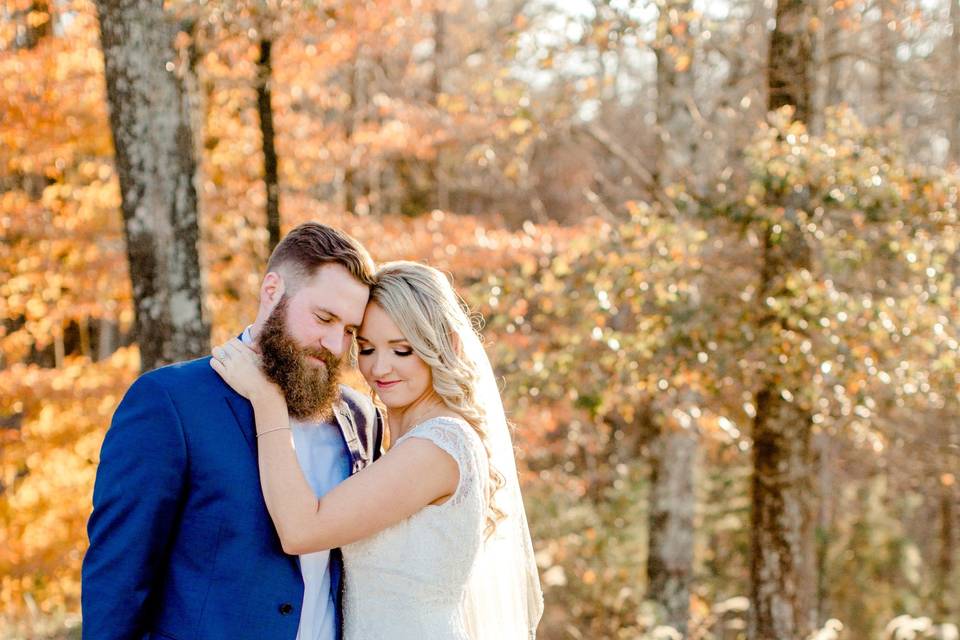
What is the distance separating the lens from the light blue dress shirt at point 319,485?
2.91 m

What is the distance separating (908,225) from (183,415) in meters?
4.85

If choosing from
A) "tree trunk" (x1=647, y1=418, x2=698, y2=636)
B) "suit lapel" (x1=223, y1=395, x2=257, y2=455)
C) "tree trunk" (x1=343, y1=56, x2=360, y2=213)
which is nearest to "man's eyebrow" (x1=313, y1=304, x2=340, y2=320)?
"suit lapel" (x1=223, y1=395, x2=257, y2=455)

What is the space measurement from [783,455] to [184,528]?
4.51m

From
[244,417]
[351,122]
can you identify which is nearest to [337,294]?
[244,417]

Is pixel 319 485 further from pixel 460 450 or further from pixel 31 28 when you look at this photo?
pixel 31 28

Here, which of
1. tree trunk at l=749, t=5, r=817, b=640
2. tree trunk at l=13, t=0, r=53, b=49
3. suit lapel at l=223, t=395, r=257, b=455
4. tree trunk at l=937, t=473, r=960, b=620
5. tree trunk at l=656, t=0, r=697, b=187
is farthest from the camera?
tree trunk at l=937, t=473, r=960, b=620

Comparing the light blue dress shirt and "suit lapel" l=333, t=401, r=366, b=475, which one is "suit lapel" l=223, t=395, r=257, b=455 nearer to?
the light blue dress shirt

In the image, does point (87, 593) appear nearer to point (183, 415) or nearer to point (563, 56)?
point (183, 415)

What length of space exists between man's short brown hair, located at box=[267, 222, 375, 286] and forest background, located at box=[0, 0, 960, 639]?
7.00 feet

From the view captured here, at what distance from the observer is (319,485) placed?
9.82 feet

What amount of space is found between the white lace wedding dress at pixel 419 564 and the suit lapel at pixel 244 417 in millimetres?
472

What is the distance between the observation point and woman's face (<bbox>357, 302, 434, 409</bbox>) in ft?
9.94

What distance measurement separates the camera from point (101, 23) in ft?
15.4

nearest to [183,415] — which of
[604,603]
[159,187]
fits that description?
[159,187]
